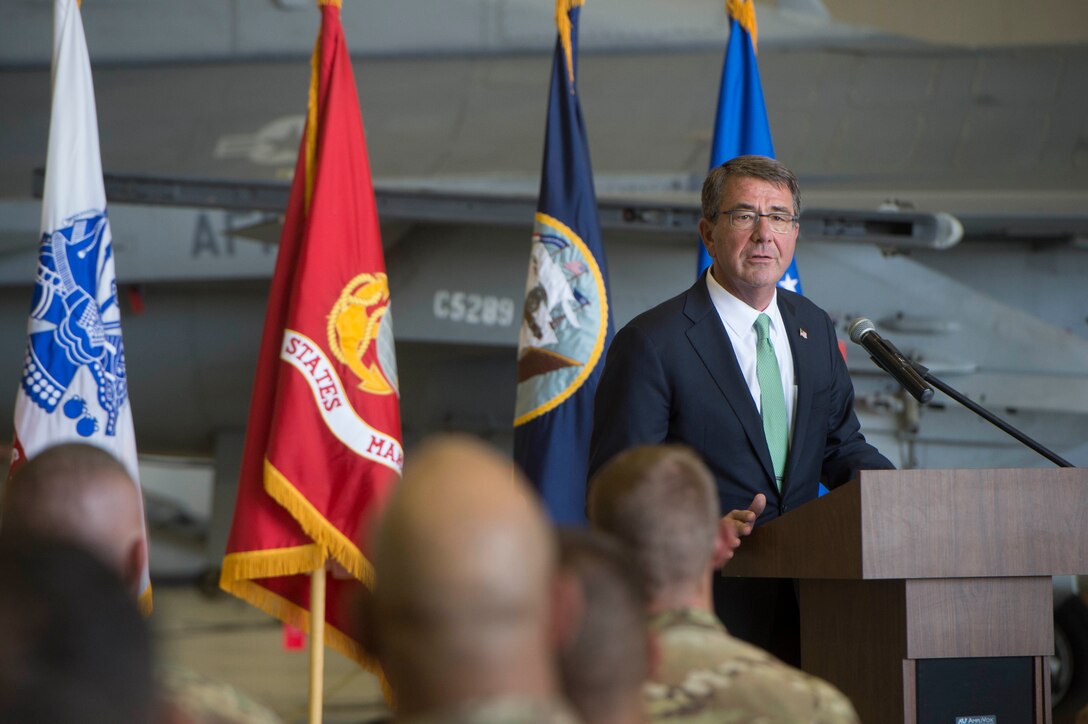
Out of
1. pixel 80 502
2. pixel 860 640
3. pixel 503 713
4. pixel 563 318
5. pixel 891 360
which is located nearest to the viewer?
pixel 503 713

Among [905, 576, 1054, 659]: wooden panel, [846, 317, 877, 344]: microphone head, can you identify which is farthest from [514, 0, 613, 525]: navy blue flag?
[905, 576, 1054, 659]: wooden panel

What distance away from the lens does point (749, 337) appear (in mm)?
2559

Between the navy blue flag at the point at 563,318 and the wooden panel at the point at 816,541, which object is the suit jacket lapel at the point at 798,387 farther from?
the navy blue flag at the point at 563,318

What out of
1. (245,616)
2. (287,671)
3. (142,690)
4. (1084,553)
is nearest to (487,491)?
(142,690)

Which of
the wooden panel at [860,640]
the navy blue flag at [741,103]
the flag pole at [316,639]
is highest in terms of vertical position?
the navy blue flag at [741,103]

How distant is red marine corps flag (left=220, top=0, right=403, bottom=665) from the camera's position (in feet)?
12.2

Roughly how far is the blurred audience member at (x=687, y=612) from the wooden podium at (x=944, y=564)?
0.64 metres

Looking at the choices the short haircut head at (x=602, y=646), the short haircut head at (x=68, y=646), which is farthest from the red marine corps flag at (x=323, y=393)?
the short haircut head at (x=68, y=646)

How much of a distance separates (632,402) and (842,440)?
544 millimetres

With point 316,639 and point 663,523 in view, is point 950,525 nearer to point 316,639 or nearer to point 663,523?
point 663,523

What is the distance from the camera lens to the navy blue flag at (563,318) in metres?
4.23

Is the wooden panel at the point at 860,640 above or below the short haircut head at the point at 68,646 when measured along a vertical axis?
below

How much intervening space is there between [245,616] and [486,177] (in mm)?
6336

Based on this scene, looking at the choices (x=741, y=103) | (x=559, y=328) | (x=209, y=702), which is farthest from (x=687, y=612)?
(x=741, y=103)
